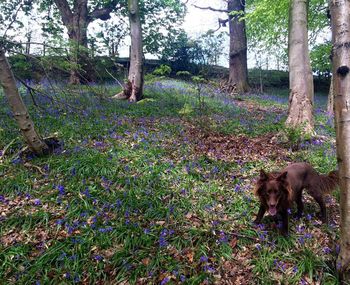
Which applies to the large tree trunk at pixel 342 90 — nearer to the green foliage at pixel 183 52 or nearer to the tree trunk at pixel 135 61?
the tree trunk at pixel 135 61

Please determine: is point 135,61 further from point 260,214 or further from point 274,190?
point 274,190

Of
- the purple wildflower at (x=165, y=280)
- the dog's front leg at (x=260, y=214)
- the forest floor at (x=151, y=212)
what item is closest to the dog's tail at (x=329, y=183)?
the forest floor at (x=151, y=212)

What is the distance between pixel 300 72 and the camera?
23.3ft

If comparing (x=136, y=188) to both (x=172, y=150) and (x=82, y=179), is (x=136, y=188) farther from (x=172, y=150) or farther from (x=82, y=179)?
(x=172, y=150)

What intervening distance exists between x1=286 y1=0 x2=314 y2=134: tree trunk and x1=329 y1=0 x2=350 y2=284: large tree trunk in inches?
181

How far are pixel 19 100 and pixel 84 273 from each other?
3503mm

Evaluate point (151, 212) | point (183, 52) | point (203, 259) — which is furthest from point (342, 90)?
point (183, 52)

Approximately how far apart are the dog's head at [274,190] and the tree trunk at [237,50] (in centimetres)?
1399

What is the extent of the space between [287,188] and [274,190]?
0.19m

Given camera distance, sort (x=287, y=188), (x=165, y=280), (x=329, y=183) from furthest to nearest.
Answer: (x=329, y=183) → (x=287, y=188) → (x=165, y=280)

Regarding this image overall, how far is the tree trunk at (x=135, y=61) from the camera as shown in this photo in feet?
36.0

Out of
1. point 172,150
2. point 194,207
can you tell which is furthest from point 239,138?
point 194,207

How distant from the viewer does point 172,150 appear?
246 inches

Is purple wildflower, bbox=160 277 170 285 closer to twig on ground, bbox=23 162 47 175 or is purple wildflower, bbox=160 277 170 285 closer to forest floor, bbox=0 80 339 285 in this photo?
forest floor, bbox=0 80 339 285
